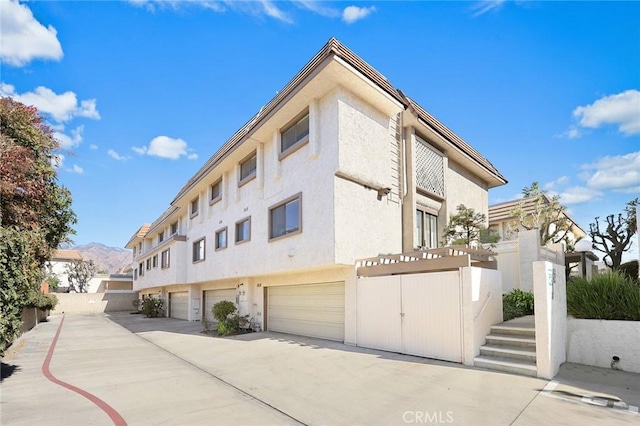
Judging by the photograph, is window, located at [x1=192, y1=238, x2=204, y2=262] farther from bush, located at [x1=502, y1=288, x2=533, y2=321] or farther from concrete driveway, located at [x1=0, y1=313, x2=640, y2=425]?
bush, located at [x1=502, y1=288, x2=533, y2=321]

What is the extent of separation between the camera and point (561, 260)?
14.5m

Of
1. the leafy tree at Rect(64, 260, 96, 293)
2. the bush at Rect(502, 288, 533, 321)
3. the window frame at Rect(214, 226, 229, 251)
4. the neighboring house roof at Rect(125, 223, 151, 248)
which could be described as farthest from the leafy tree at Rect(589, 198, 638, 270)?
the leafy tree at Rect(64, 260, 96, 293)

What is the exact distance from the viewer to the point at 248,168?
56.6 ft

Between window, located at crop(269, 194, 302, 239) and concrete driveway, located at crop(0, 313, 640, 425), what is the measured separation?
434 cm

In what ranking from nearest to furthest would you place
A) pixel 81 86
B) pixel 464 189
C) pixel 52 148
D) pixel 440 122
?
pixel 52 148, pixel 81 86, pixel 440 122, pixel 464 189

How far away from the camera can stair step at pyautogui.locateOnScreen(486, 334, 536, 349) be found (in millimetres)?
8117

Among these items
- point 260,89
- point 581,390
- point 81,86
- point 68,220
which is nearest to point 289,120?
point 260,89

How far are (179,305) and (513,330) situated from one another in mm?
25237

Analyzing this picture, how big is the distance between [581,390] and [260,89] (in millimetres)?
14623

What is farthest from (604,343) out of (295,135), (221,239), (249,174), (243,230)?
(221,239)

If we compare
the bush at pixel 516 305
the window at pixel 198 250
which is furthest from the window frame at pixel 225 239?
the bush at pixel 516 305

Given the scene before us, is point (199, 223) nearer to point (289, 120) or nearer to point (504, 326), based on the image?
point (289, 120)

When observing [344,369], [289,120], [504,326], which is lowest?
[344,369]

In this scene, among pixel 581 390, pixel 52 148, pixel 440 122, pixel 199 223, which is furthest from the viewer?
pixel 199 223
